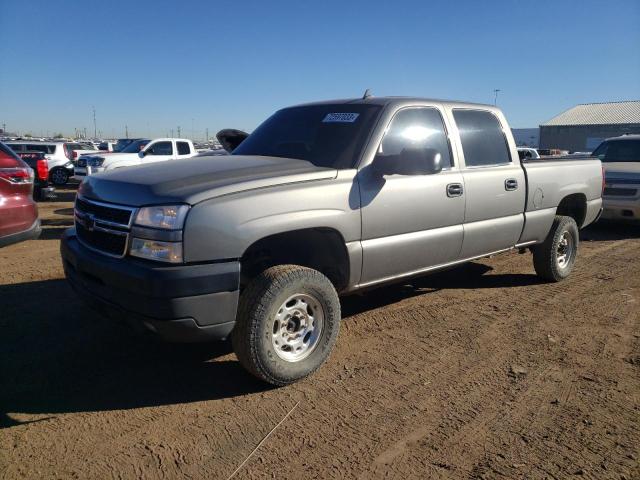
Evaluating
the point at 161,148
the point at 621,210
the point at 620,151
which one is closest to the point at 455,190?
the point at 621,210

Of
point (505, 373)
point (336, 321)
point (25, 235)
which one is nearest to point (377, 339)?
point (336, 321)

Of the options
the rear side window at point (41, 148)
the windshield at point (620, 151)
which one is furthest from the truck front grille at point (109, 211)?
the rear side window at point (41, 148)

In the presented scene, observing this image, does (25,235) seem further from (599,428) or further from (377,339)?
(599,428)

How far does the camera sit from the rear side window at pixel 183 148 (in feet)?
53.4

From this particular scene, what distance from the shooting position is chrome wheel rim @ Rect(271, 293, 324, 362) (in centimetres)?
335

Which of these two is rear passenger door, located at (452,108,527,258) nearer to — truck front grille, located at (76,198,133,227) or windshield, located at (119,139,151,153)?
truck front grille, located at (76,198,133,227)

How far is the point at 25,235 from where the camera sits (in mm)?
4430

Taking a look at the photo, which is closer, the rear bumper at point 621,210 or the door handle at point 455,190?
the door handle at point 455,190

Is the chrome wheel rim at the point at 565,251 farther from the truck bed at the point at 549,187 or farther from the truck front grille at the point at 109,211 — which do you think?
the truck front grille at the point at 109,211

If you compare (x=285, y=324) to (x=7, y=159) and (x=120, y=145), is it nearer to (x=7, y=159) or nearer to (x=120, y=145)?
(x=7, y=159)

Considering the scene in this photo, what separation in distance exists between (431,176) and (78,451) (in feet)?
10.4

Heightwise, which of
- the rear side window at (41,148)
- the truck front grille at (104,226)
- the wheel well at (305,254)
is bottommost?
the wheel well at (305,254)

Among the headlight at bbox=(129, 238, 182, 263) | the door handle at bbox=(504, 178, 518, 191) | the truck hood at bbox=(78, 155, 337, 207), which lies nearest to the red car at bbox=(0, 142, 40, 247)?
the truck hood at bbox=(78, 155, 337, 207)

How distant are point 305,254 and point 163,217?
1215 mm
